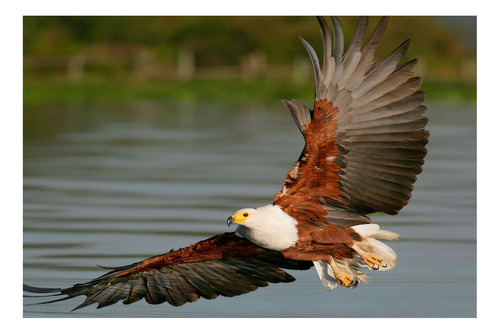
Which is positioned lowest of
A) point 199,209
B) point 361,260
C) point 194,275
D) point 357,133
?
point 194,275

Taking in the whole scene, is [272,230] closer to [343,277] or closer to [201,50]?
[343,277]

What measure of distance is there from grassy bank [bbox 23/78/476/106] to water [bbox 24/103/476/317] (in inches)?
264

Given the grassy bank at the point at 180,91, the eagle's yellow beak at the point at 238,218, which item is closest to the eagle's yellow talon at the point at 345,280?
the eagle's yellow beak at the point at 238,218

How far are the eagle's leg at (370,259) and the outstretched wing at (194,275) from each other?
0.53 m

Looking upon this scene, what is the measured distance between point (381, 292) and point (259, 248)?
2.89 ft

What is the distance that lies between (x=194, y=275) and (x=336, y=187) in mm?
1076

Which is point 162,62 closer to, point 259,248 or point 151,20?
point 151,20

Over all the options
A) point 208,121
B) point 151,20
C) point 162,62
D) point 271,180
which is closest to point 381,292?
point 271,180

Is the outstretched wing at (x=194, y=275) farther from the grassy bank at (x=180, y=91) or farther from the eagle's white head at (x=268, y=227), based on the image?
the grassy bank at (x=180, y=91)

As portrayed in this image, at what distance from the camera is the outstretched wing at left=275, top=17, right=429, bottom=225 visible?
659 centimetres

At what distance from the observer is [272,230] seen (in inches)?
261

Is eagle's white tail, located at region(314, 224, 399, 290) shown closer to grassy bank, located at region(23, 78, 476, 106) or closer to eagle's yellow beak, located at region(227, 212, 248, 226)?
eagle's yellow beak, located at region(227, 212, 248, 226)

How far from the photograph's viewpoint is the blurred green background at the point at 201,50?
3136 centimetres

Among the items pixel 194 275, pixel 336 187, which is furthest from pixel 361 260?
pixel 194 275
